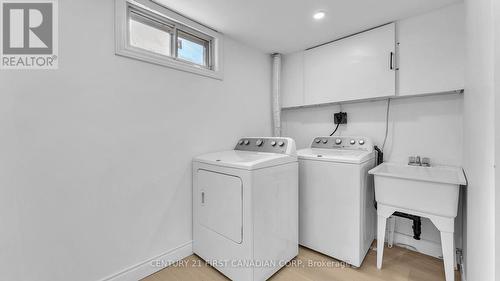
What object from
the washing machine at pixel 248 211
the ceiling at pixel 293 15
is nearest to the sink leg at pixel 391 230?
the washing machine at pixel 248 211

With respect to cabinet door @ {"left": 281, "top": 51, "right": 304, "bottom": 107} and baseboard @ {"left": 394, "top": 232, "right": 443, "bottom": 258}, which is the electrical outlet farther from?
baseboard @ {"left": 394, "top": 232, "right": 443, "bottom": 258}

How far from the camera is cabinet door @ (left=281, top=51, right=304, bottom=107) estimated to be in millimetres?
2589

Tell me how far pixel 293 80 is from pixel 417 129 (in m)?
1.40

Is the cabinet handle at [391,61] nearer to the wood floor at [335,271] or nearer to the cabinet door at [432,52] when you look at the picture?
the cabinet door at [432,52]

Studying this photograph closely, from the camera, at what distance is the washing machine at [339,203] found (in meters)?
1.68

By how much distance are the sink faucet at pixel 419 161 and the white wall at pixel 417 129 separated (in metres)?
0.05

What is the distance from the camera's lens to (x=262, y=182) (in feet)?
4.95

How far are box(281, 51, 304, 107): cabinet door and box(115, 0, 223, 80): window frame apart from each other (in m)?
0.98

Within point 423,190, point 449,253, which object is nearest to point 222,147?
point 423,190

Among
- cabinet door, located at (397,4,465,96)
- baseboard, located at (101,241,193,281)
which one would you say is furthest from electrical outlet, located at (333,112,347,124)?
baseboard, located at (101,241,193,281)

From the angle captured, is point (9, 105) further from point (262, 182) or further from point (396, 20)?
point (396, 20)

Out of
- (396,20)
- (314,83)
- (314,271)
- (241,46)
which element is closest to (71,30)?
(241,46)

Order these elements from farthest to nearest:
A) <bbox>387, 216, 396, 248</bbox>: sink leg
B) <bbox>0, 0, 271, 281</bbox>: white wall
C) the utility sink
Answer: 1. <bbox>387, 216, 396, 248</bbox>: sink leg
2. the utility sink
3. <bbox>0, 0, 271, 281</bbox>: white wall

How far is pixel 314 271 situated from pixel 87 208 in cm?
172
